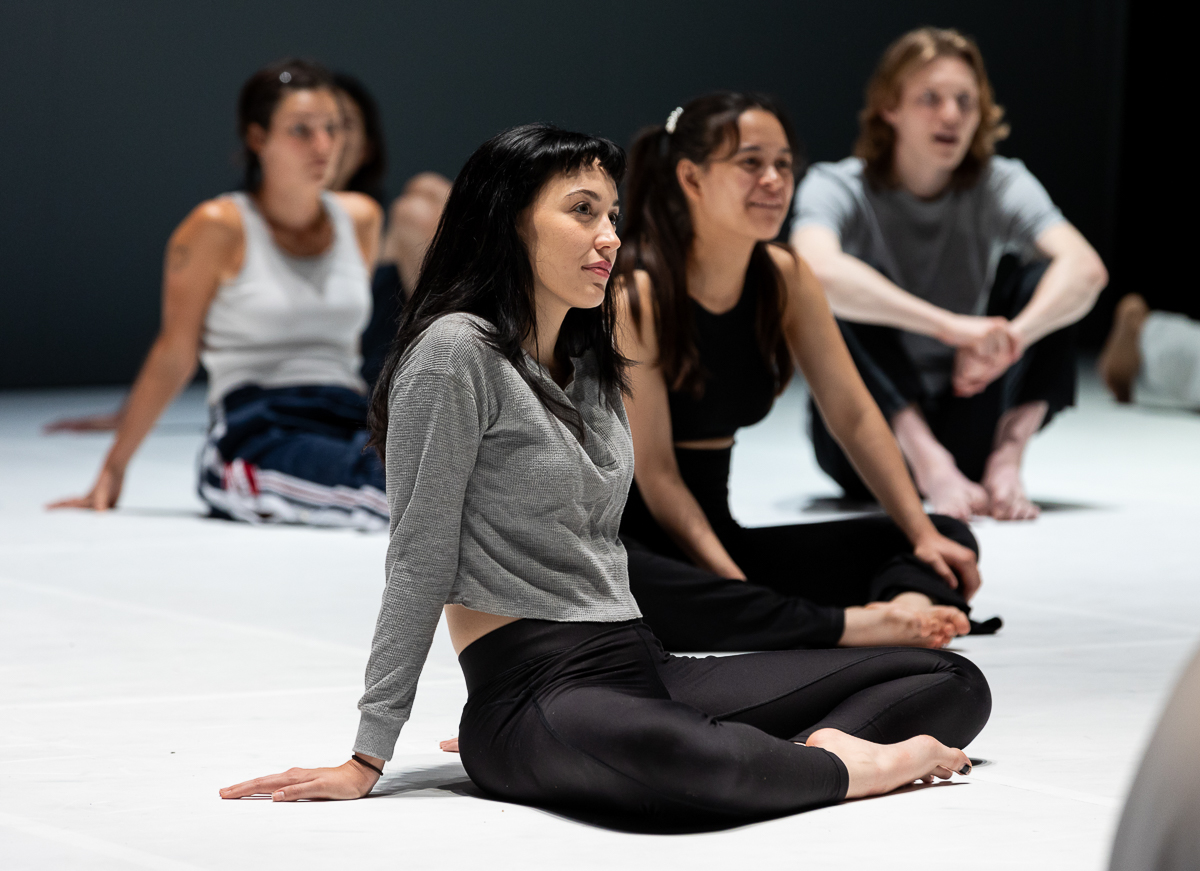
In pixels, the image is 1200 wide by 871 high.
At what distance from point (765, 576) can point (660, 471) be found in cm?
27

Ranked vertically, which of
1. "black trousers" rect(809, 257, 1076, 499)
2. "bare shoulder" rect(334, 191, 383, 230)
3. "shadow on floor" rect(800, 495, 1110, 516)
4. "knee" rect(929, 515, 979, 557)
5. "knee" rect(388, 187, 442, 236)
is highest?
"bare shoulder" rect(334, 191, 383, 230)

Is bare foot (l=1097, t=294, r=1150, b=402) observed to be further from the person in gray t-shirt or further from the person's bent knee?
the person's bent knee

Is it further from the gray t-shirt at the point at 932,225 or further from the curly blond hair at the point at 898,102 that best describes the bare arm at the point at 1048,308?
the curly blond hair at the point at 898,102

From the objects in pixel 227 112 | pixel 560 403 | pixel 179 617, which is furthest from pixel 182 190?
pixel 560 403

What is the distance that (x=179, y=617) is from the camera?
2926 mm

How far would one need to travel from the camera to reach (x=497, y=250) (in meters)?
1.85

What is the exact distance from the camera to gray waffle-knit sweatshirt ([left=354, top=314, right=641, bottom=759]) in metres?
1.75

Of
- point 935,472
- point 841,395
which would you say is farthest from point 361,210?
point 841,395

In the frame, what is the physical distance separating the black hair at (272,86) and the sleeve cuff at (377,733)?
8.24 feet

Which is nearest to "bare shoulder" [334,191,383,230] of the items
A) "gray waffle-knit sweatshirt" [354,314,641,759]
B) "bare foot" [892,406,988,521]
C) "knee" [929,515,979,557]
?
"bare foot" [892,406,988,521]

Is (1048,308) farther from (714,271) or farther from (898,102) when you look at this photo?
(714,271)

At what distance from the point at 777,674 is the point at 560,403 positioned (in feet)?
1.32

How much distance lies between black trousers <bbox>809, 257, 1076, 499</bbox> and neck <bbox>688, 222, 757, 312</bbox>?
133 cm

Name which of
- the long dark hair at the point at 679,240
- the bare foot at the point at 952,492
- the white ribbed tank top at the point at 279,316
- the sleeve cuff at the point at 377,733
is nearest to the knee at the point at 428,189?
the white ribbed tank top at the point at 279,316
